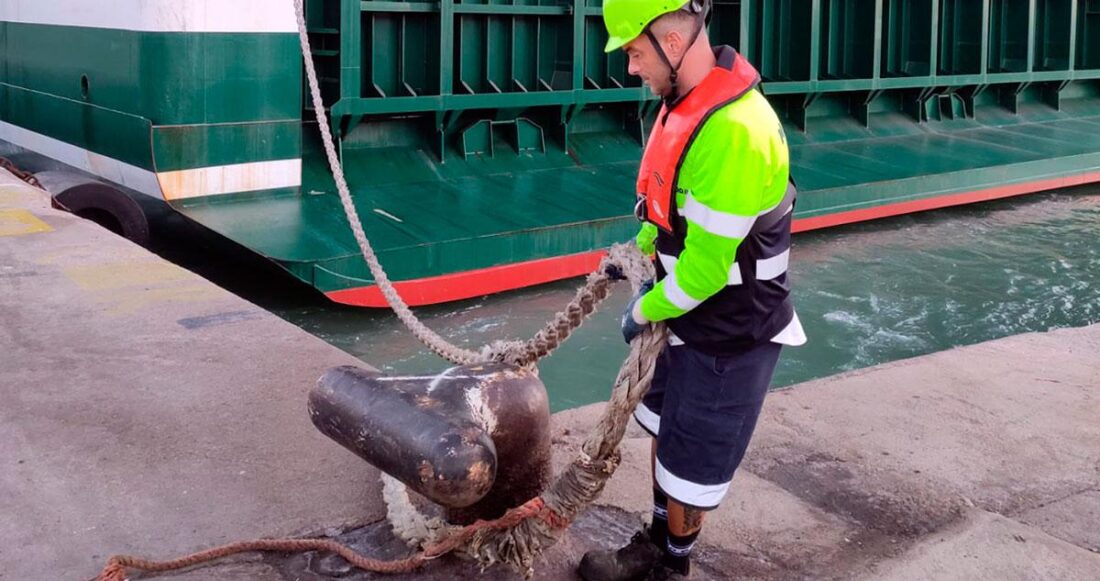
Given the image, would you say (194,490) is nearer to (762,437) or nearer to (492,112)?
(762,437)

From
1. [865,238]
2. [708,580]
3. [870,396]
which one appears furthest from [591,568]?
[865,238]

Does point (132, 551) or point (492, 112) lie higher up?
point (492, 112)

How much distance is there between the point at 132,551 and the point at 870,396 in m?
2.81

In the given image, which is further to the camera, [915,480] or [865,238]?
[865,238]

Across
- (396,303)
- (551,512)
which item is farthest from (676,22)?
(396,303)

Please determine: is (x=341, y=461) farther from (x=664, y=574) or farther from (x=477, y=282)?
(x=477, y=282)

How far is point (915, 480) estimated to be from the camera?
3.54 meters

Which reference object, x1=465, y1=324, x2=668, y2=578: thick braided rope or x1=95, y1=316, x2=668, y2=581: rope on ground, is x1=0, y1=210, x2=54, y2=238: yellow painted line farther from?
x1=465, y1=324, x2=668, y2=578: thick braided rope

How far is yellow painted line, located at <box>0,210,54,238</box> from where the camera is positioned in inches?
241

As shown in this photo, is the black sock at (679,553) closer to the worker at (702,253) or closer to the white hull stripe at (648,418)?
the worker at (702,253)

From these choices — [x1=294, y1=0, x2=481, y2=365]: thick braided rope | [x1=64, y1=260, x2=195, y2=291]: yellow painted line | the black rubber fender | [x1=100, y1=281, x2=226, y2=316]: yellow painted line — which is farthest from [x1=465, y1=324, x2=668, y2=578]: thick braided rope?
the black rubber fender

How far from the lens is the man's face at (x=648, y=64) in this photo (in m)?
2.51

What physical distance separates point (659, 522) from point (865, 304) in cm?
653

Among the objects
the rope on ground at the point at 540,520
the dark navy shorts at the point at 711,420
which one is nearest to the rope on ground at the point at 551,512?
the rope on ground at the point at 540,520
